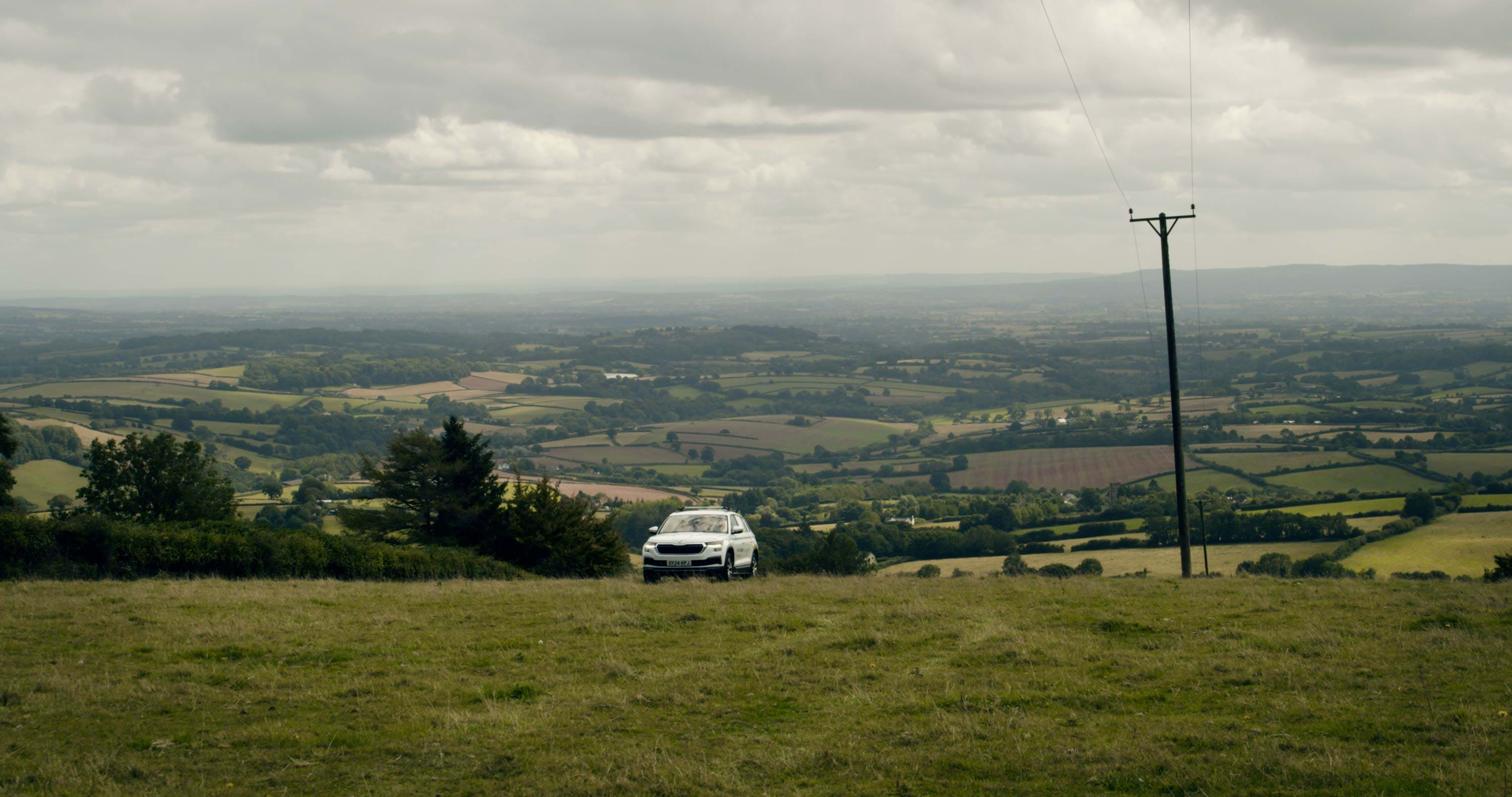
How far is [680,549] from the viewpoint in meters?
20.2

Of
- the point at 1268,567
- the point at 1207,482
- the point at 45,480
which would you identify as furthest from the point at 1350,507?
the point at 45,480

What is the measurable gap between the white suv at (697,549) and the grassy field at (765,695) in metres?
3.99

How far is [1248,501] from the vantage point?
62.3 metres

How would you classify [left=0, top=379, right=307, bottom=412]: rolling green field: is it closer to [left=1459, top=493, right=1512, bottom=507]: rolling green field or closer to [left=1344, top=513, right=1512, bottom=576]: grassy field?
[left=1459, top=493, right=1512, bottom=507]: rolling green field

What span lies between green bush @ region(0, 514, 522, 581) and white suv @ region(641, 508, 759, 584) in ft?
15.2

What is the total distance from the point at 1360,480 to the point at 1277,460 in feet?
42.9

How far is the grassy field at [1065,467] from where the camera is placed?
82188 millimetres

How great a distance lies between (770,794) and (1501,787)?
197 inches

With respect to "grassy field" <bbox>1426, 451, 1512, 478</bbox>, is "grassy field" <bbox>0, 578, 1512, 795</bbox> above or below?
above

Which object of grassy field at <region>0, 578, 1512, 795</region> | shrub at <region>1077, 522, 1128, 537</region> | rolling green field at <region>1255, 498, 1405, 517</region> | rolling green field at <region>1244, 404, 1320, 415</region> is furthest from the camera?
rolling green field at <region>1244, 404, 1320, 415</region>

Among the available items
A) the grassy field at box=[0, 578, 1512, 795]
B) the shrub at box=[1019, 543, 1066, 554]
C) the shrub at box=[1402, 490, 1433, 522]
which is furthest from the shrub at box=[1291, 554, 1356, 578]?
the grassy field at box=[0, 578, 1512, 795]

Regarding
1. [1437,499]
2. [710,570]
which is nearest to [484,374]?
[1437,499]

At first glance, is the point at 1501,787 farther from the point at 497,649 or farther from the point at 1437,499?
the point at 1437,499

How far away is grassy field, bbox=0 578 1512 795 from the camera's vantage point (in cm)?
803
